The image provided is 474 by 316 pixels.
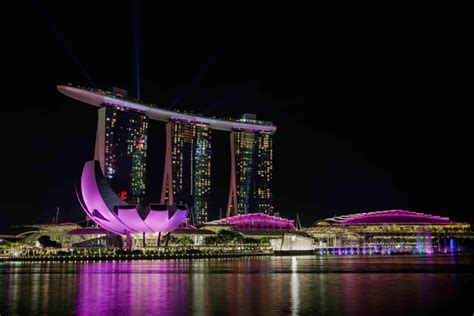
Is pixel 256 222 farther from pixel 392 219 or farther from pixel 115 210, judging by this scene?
pixel 115 210

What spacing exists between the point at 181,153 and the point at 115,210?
6604 centimetres

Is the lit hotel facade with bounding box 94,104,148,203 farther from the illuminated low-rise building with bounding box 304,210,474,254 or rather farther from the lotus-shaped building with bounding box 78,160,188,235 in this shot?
the illuminated low-rise building with bounding box 304,210,474,254

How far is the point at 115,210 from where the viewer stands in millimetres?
77000

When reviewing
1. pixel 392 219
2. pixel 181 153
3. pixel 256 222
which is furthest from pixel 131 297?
pixel 392 219

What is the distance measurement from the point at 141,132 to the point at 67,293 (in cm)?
10575

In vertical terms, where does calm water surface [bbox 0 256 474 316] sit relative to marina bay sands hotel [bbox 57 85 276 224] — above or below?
below

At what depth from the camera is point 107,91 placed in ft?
391

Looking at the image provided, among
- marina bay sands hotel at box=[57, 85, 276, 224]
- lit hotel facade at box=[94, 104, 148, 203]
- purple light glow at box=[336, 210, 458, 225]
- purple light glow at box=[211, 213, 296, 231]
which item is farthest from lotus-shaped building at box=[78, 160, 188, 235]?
purple light glow at box=[336, 210, 458, 225]

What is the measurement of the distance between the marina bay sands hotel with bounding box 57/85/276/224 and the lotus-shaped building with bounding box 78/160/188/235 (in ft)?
101

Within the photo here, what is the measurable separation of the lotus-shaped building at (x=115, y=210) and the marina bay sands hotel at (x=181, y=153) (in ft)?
101

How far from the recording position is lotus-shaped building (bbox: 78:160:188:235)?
76.9m

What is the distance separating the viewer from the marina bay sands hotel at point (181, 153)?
121750 mm

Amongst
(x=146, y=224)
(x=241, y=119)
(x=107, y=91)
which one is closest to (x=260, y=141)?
(x=241, y=119)

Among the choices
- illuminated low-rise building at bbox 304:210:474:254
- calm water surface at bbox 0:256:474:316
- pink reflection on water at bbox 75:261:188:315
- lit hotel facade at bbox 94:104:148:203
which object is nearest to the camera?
calm water surface at bbox 0:256:474:316
